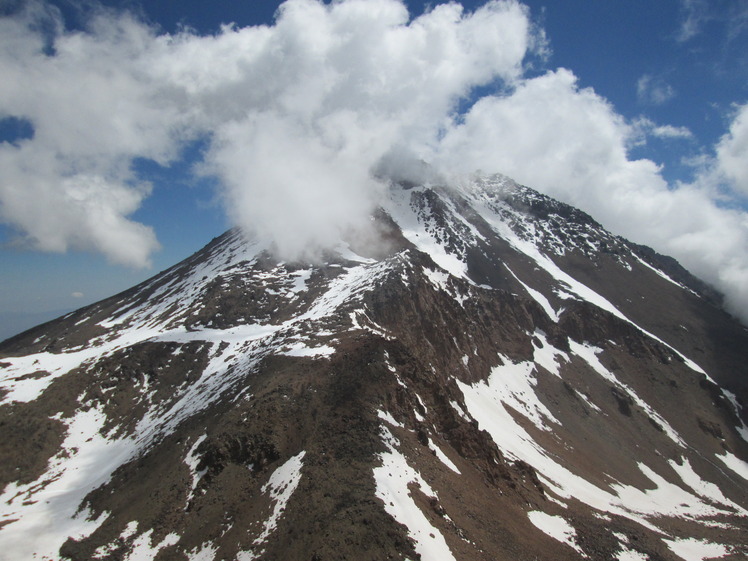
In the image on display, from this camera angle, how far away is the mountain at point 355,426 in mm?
29688

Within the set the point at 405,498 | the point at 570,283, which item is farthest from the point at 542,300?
the point at 405,498

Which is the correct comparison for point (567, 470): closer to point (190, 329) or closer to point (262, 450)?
point (262, 450)

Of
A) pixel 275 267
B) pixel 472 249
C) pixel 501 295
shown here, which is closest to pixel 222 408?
pixel 275 267

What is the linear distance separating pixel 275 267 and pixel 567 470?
3117 inches

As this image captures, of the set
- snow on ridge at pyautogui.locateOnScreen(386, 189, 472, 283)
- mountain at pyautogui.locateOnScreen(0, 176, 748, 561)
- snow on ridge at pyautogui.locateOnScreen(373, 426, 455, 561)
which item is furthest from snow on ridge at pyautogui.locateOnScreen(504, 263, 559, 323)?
snow on ridge at pyautogui.locateOnScreen(373, 426, 455, 561)

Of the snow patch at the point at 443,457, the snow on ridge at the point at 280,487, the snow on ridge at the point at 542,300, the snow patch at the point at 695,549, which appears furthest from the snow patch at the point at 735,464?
the snow on ridge at the point at 280,487

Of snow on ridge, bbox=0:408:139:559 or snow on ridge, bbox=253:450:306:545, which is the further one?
snow on ridge, bbox=0:408:139:559

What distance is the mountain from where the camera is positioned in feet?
97.4

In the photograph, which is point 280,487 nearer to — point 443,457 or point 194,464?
point 194,464

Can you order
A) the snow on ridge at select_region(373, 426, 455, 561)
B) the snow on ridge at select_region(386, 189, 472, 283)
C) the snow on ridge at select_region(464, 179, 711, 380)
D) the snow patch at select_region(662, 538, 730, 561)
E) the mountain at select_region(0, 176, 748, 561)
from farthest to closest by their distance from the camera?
the snow on ridge at select_region(386, 189, 472, 283) < the snow on ridge at select_region(464, 179, 711, 380) < the snow patch at select_region(662, 538, 730, 561) < the mountain at select_region(0, 176, 748, 561) < the snow on ridge at select_region(373, 426, 455, 561)

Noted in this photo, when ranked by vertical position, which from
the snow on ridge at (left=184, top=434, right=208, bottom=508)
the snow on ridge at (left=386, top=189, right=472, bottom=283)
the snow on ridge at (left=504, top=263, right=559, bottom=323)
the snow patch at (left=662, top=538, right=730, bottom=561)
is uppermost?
the snow on ridge at (left=386, top=189, right=472, bottom=283)

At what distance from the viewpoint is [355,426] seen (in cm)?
3569

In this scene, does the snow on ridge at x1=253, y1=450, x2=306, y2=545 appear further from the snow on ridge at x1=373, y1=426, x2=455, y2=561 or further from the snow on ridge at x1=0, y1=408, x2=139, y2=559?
the snow on ridge at x1=0, y1=408, x2=139, y2=559

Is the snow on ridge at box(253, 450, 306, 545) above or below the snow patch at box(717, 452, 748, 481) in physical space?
above
